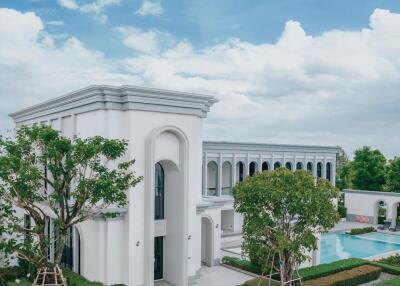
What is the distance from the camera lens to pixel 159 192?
59.0 ft

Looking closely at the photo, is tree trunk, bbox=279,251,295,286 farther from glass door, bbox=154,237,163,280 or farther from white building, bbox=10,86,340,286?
glass door, bbox=154,237,163,280

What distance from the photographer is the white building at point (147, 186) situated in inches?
634

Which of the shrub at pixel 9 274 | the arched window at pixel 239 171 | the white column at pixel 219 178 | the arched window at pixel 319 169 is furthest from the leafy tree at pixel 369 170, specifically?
the shrub at pixel 9 274

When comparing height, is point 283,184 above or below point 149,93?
below

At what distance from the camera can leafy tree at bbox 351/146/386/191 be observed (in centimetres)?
4453

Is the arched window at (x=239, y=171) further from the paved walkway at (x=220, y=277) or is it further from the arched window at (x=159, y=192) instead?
the arched window at (x=159, y=192)

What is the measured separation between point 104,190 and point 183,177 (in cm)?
445

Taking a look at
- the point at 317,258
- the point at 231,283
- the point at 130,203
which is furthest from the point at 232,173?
the point at 130,203

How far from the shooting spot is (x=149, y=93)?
16.3 meters

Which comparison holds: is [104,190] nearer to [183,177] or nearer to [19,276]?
[183,177]

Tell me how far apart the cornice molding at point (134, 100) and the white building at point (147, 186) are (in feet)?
0.13

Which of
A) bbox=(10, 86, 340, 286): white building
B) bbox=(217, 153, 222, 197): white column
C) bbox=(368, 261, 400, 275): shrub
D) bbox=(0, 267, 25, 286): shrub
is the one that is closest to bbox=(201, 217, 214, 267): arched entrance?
bbox=(10, 86, 340, 286): white building

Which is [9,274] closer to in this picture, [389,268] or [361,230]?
[389,268]


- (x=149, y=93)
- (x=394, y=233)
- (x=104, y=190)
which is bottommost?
(x=394, y=233)
